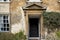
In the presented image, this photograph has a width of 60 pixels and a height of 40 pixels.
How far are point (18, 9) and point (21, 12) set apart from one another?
1.23 ft

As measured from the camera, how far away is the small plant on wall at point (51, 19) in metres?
20.5

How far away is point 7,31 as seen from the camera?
21.0 m

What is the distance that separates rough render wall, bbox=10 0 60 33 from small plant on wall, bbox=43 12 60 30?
0.50 meters

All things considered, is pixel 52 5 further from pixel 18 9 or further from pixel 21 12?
pixel 18 9

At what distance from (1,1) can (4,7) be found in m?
0.60

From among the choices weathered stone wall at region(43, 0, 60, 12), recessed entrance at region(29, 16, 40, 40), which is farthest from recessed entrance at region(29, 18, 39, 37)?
weathered stone wall at region(43, 0, 60, 12)

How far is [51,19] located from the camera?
20.5 m

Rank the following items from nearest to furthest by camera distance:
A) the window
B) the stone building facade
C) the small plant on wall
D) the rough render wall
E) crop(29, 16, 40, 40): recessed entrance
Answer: the small plant on wall, the stone building facade, the rough render wall, the window, crop(29, 16, 40, 40): recessed entrance

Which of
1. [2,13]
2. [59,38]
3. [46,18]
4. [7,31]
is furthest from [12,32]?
[59,38]

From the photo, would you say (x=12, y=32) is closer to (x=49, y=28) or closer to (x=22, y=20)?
(x=22, y=20)

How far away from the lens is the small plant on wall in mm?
20469

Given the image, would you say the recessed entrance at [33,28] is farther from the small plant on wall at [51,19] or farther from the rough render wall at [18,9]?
the small plant on wall at [51,19]

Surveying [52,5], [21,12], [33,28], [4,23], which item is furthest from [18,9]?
[52,5]

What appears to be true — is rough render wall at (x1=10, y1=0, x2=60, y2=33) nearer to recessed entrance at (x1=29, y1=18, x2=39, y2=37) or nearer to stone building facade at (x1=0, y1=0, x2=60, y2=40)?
stone building facade at (x1=0, y1=0, x2=60, y2=40)
